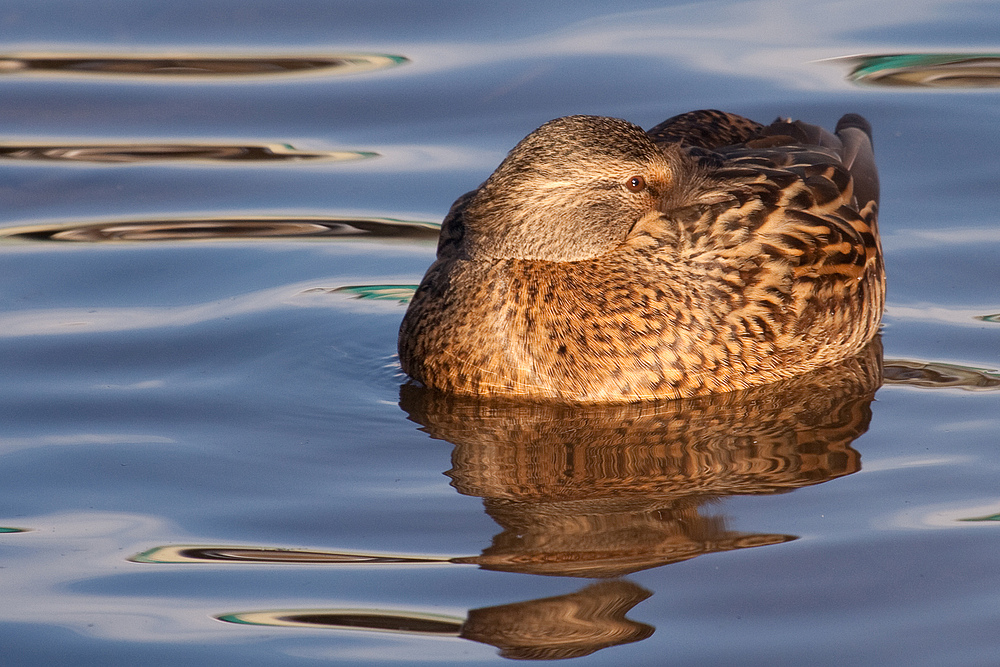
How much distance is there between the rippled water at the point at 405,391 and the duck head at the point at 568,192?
78 cm

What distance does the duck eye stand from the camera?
6.92 m

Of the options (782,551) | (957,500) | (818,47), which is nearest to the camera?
(782,551)

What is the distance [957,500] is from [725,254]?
Result: 188 centimetres

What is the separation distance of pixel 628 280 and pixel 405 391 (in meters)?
1.14

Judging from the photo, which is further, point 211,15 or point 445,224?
point 211,15

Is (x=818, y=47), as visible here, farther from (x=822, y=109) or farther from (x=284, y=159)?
(x=284, y=159)

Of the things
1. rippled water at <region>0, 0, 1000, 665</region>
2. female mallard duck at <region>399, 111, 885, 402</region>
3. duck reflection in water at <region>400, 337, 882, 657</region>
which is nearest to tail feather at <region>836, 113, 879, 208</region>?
rippled water at <region>0, 0, 1000, 665</region>

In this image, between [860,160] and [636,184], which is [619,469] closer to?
[636,184]

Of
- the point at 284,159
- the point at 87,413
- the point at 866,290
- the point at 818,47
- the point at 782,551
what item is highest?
the point at 818,47

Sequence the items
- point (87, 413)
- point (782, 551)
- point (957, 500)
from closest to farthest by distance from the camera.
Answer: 1. point (782, 551)
2. point (957, 500)
3. point (87, 413)

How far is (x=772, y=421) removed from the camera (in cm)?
674

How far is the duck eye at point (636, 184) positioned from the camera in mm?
6918

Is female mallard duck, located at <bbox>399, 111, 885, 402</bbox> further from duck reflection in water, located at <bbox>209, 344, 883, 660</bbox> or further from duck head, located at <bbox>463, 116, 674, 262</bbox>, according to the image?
duck reflection in water, located at <bbox>209, 344, 883, 660</bbox>

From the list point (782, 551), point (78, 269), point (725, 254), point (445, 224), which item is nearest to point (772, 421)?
point (725, 254)
